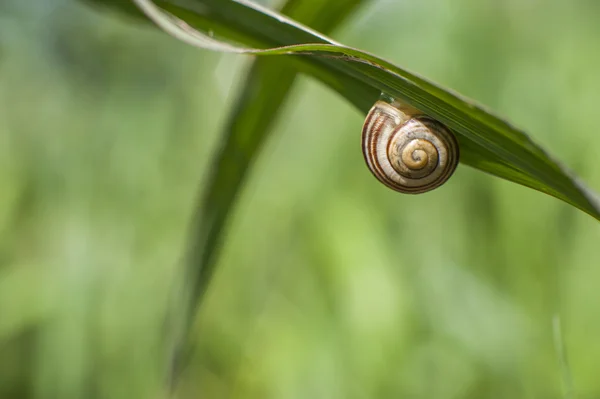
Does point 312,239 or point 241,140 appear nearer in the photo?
point 241,140

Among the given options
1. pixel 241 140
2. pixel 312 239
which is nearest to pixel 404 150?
pixel 241 140

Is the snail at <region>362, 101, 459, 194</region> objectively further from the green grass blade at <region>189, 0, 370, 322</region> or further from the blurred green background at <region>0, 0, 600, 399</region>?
the blurred green background at <region>0, 0, 600, 399</region>

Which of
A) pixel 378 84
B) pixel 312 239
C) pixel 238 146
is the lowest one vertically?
pixel 312 239

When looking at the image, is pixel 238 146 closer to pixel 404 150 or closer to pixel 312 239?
pixel 404 150

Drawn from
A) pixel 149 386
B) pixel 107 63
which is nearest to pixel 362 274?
pixel 149 386

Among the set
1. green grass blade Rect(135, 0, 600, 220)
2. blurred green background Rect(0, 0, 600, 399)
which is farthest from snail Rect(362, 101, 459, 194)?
blurred green background Rect(0, 0, 600, 399)

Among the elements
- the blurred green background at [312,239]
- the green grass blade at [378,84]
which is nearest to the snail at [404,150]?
the green grass blade at [378,84]

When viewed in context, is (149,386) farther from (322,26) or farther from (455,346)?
(322,26)
